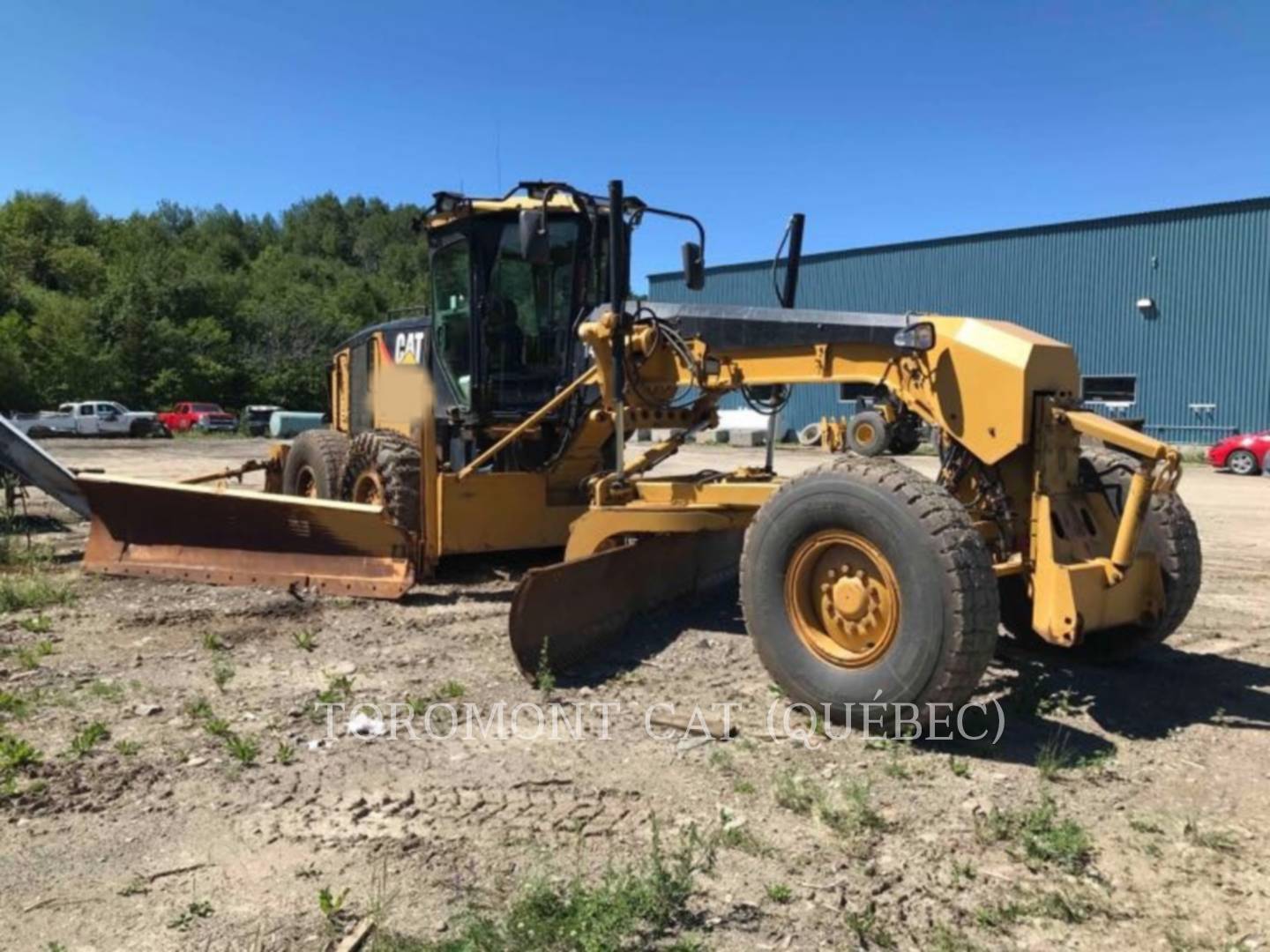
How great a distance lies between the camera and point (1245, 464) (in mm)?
23172

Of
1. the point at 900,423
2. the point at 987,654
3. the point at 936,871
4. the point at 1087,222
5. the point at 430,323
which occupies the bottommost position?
the point at 936,871

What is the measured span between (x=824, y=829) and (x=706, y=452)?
26.7 m

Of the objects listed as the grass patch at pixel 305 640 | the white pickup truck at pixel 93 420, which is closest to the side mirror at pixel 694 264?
the grass patch at pixel 305 640

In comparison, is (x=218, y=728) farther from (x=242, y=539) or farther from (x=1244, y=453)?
(x=1244, y=453)

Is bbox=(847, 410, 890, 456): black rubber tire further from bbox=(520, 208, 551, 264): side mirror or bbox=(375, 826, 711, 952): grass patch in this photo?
bbox=(375, 826, 711, 952): grass patch

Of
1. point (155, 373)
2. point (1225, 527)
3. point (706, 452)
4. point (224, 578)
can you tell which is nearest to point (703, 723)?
point (224, 578)

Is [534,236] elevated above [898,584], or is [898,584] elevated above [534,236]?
[534,236]

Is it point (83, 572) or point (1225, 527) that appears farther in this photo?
point (1225, 527)

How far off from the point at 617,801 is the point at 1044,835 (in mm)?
1509

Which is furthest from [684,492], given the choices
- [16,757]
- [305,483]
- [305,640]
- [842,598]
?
[305,483]

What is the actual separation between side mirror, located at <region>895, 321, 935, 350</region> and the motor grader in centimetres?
3

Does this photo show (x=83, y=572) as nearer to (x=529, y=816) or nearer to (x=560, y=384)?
(x=560, y=384)

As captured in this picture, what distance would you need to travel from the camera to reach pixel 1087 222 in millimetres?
29938

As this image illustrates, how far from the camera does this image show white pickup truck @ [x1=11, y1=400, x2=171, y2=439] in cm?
3869
